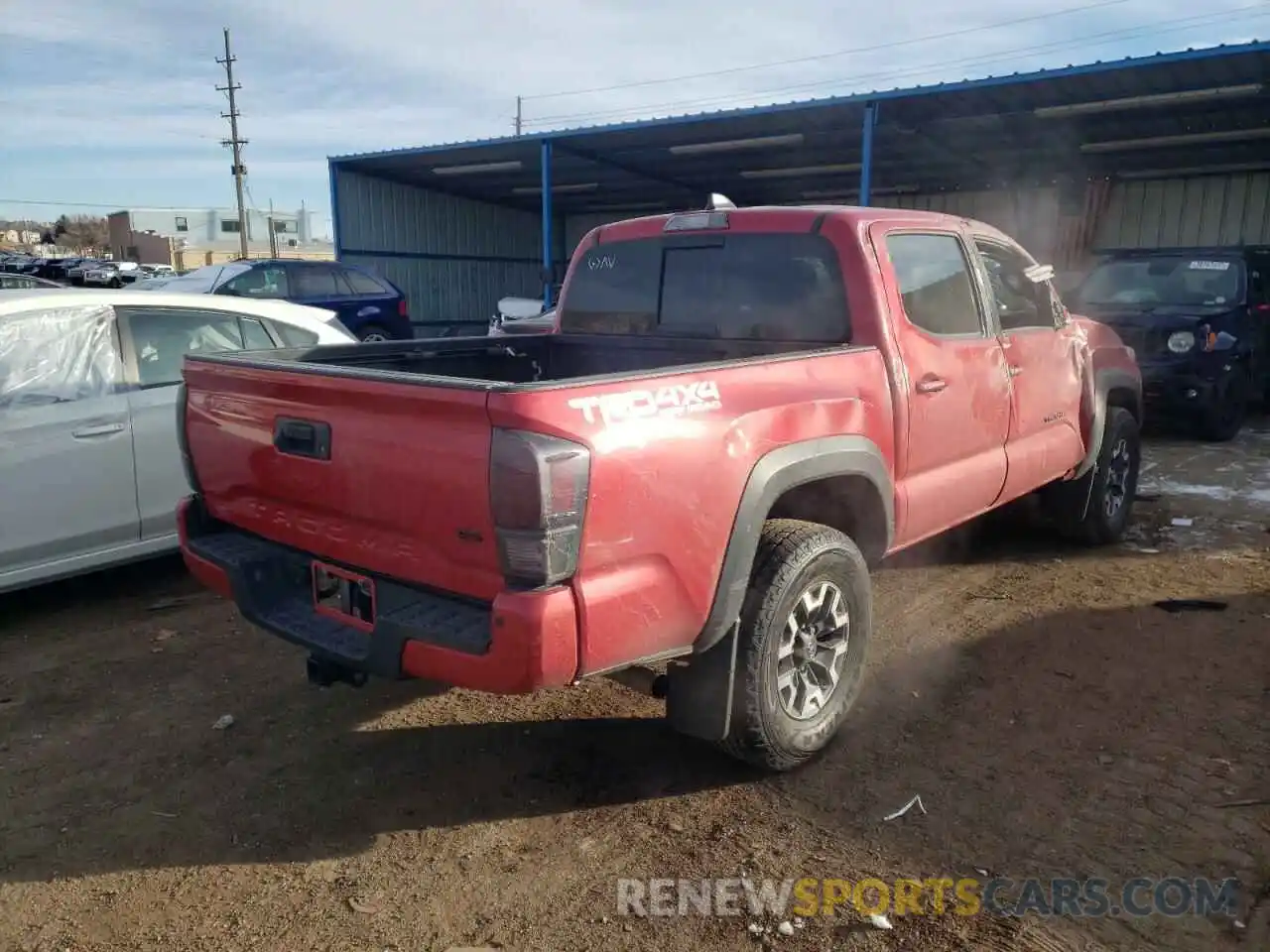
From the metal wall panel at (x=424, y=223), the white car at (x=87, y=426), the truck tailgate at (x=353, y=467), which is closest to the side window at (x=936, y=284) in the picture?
the truck tailgate at (x=353, y=467)

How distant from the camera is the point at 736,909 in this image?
8.77ft

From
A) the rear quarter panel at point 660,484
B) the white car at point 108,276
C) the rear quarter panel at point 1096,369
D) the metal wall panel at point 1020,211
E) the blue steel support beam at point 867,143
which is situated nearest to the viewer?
the rear quarter panel at point 660,484

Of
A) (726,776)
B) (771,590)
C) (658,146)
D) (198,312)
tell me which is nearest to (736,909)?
(726,776)

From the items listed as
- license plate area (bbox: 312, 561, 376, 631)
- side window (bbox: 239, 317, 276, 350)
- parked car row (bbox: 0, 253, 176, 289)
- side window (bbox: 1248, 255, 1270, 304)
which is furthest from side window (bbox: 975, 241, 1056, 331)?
parked car row (bbox: 0, 253, 176, 289)

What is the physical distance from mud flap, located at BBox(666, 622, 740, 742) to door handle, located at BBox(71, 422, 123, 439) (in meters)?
3.35

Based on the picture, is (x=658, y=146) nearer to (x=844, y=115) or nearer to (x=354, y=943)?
(x=844, y=115)

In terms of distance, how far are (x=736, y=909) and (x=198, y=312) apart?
4.41 meters

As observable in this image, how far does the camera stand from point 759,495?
2990 mm

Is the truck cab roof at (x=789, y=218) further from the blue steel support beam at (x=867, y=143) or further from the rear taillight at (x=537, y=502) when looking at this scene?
the blue steel support beam at (x=867, y=143)

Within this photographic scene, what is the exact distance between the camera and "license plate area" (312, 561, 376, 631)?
301 centimetres

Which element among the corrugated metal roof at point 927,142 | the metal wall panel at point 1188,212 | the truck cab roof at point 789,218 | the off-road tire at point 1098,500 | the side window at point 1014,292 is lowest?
the off-road tire at point 1098,500

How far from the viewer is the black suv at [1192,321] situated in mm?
9031

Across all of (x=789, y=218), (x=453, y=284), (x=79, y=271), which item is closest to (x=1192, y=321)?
(x=789, y=218)

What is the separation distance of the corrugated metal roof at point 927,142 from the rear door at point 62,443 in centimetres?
1100
